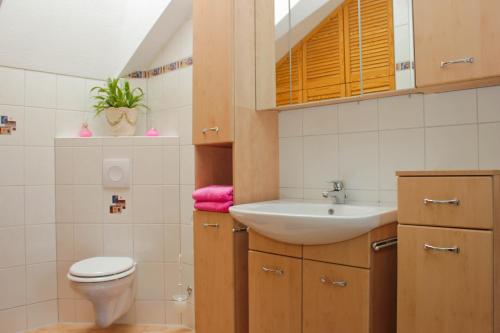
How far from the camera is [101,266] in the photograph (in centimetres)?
243

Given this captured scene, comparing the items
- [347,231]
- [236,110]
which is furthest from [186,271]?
Answer: [347,231]

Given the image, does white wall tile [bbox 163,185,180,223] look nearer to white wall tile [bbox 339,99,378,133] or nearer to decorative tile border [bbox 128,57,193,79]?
decorative tile border [bbox 128,57,193,79]

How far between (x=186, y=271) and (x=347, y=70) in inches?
64.2

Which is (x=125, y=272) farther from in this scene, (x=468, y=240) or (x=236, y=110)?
(x=468, y=240)

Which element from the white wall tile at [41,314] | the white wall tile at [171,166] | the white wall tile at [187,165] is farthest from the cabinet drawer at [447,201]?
the white wall tile at [41,314]

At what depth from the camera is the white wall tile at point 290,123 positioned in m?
2.22

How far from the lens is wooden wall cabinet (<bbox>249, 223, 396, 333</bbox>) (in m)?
1.52

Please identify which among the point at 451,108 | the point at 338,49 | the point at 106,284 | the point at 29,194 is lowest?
the point at 106,284

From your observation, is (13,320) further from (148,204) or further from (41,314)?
(148,204)

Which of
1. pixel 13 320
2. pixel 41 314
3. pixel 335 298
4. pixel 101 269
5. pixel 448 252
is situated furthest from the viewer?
pixel 41 314

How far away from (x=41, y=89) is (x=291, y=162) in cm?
179

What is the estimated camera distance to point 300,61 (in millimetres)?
2145

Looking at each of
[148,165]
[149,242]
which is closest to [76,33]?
[148,165]

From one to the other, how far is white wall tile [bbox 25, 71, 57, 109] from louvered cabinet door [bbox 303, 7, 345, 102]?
1775 millimetres
